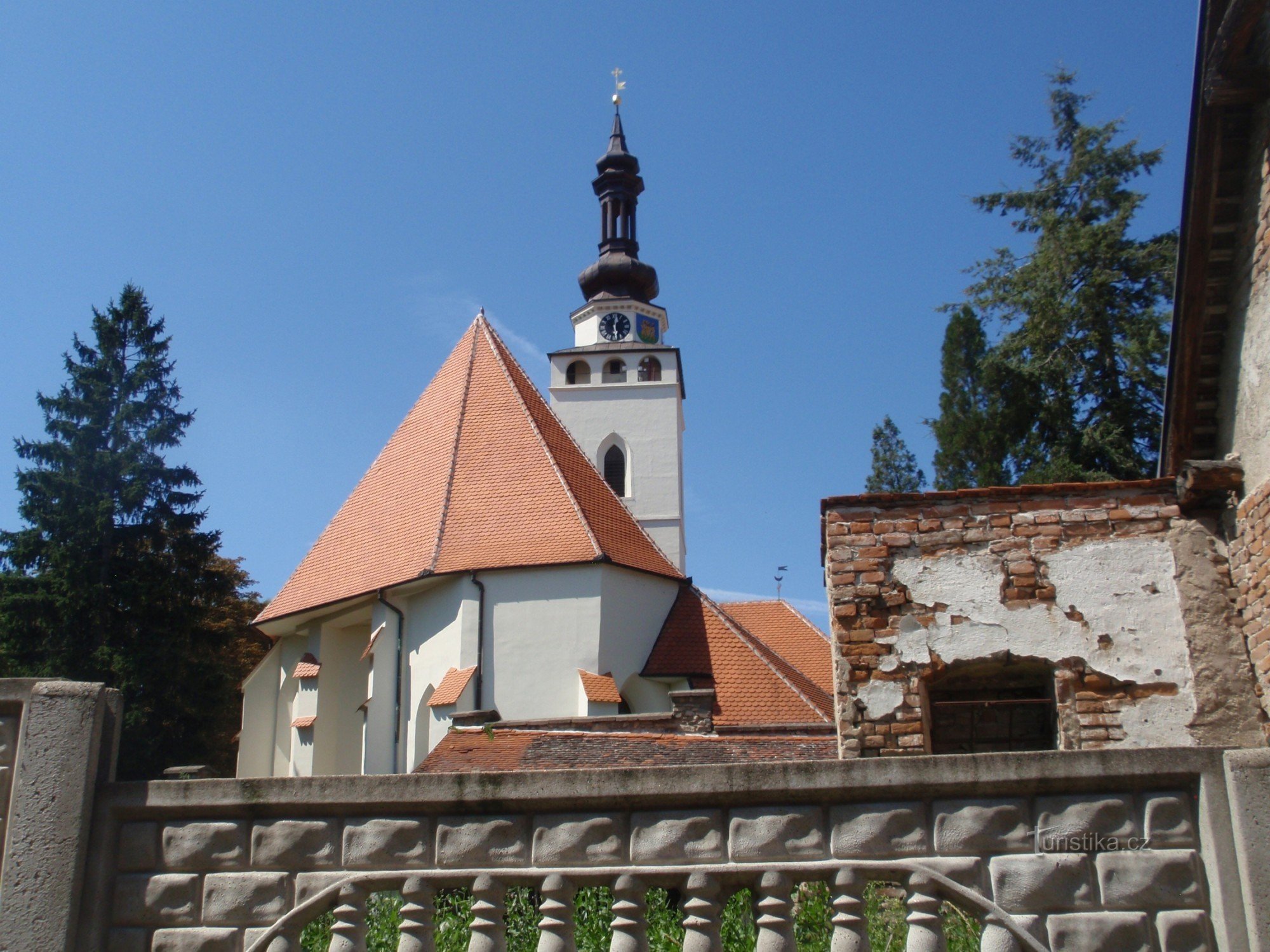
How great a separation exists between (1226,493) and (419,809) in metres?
7.41

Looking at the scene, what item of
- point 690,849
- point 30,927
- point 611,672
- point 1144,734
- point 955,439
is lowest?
point 30,927

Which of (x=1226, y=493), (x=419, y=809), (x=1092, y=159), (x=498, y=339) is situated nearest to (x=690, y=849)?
(x=419, y=809)

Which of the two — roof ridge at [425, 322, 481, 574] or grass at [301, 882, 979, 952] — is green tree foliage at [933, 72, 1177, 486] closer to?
roof ridge at [425, 322, 481, 574]

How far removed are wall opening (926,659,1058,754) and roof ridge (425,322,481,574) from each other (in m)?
11.8

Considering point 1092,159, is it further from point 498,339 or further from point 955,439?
point 498,339

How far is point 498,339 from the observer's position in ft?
82.8

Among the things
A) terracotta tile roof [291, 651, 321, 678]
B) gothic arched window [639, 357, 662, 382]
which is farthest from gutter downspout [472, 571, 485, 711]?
gothic arched window [639, 357, 662, 382]

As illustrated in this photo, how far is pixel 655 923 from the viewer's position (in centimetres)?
643

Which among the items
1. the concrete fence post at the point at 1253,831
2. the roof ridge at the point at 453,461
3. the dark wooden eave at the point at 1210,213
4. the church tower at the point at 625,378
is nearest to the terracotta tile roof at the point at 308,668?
the roof ridge at the point at 453,461

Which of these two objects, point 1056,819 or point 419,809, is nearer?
point 1056,819

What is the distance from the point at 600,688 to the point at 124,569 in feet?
47.0

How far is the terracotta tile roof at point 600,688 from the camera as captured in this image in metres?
19.1

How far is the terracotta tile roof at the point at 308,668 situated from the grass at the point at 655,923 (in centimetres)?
1472

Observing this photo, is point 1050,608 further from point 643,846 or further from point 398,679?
point 398,679
